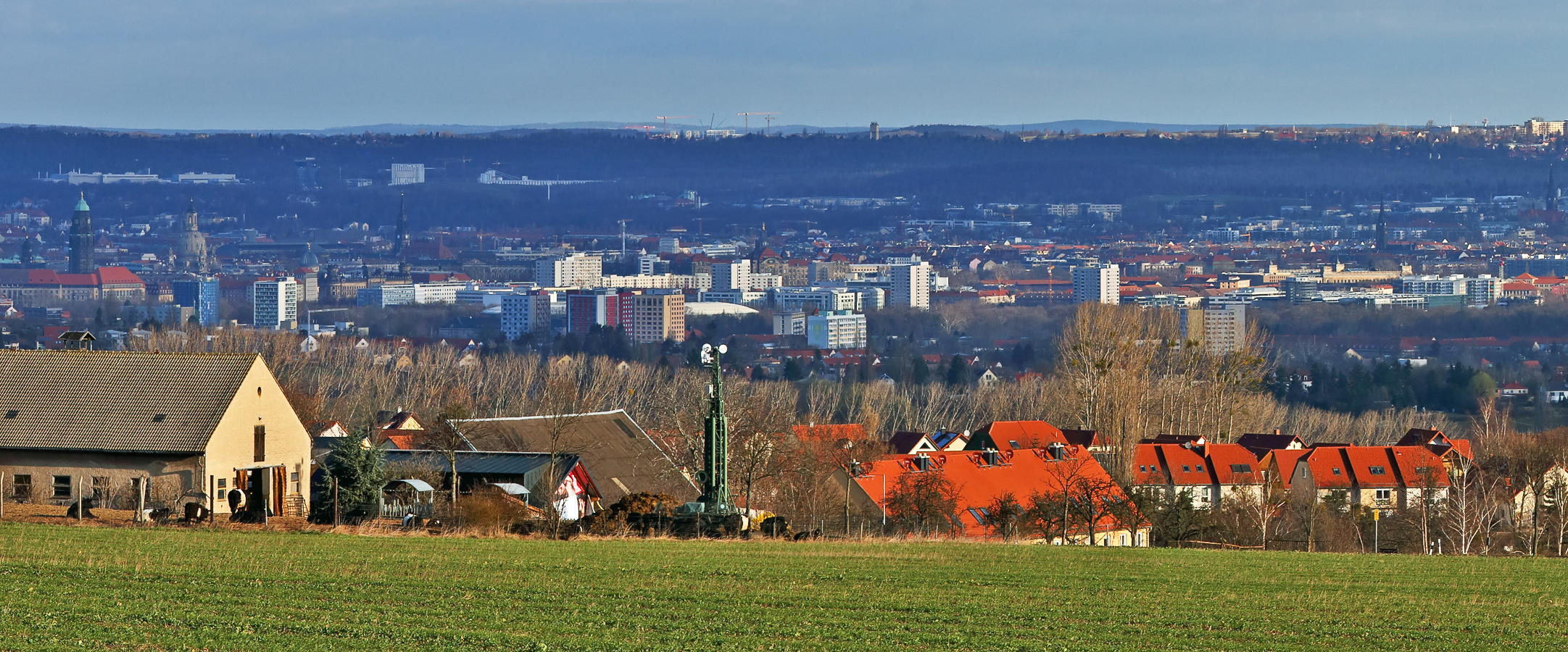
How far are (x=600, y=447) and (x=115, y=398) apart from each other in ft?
65.4

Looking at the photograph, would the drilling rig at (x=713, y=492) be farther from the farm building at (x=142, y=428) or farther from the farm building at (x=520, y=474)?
the farm building at (x=142, y=428)

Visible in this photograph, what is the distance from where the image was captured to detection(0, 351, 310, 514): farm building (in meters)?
32.2

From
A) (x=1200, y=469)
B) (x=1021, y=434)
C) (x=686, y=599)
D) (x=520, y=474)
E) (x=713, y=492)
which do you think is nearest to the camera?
(x=686, y=599)

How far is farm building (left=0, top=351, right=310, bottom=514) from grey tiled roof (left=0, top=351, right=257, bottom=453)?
0.05 feet

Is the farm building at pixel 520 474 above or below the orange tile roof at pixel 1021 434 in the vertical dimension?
above

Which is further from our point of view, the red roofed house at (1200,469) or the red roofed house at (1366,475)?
the red roofed house at (1366,475)

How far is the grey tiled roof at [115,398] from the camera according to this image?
106ft

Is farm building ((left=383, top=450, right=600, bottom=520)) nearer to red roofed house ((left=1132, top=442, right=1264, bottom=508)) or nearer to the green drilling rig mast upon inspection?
the green drilling rig mast

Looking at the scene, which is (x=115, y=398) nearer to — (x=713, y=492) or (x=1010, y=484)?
(x=713, y=492)

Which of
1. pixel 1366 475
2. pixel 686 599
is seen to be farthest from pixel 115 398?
pixel 1366 475

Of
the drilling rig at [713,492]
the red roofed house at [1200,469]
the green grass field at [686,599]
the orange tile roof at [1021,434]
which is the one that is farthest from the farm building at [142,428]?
the orange tile roof at [1021,434]

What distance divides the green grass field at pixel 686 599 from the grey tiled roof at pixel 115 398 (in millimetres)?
6581

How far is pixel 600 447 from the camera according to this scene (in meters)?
52.0

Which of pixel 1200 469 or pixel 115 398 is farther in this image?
pixel 1200 469
